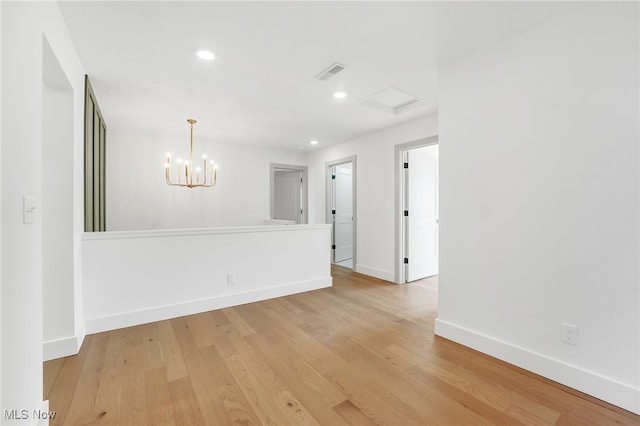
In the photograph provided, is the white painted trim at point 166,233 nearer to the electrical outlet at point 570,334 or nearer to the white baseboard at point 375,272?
the white baseboard at point 375,272

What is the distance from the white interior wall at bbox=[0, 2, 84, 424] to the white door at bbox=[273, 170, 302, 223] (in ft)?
16.6

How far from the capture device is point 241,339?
→ 242cm

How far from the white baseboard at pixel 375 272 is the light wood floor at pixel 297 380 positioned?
1556mm

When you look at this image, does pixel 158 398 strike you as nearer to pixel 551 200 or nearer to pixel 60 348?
pixel 60 348

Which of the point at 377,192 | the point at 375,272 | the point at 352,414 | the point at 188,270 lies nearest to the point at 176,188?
the point at 188,270

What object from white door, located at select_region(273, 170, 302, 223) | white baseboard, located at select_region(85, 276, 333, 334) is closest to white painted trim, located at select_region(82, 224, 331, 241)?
white baseboard, located at select_region(85, 276, 333, 334)

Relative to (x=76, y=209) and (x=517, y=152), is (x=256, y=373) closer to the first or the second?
(x=76, y=209)

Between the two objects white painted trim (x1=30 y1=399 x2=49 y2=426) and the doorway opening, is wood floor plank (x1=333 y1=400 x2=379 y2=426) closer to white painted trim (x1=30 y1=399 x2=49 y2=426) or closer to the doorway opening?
white painted trim (x1=30 y1=399 x2=49 y2=426)

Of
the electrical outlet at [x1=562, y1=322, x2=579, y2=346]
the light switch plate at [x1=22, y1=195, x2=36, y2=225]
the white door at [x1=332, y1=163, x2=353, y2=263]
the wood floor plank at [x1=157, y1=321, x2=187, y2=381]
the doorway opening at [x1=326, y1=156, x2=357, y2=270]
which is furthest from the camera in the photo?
the white door at [x1=332, y1=163, x2=353, y2=263]

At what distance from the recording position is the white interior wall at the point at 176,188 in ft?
14.3

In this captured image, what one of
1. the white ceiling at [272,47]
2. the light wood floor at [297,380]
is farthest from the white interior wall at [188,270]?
the white ceiling at [272,47]

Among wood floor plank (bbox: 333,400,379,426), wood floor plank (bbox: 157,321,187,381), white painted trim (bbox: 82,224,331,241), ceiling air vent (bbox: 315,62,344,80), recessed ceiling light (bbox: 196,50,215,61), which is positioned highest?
recessed ceiling light (bbox: 196,50,215,61)

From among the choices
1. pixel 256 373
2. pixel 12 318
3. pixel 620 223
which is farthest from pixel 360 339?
pixel 12 318

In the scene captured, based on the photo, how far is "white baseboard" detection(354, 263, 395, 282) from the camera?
4370 mm
